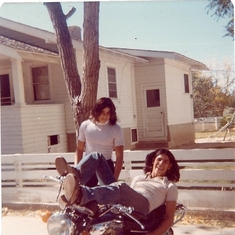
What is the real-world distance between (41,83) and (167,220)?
22.0 feet

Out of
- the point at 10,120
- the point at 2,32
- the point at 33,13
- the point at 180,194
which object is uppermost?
the point at 2,32

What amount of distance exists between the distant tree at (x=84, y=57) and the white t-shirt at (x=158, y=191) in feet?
7.05

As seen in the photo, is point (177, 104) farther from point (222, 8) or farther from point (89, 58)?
point (222, 8)

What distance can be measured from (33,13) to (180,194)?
2917 mm

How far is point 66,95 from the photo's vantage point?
839cm

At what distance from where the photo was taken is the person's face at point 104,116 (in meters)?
3.20

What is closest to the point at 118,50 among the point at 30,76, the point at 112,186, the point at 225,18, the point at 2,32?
the point at 30,76

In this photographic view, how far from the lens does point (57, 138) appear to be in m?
8.25

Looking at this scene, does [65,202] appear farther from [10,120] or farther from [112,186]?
[10,120]

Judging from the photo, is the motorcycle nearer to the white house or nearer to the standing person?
the standing person

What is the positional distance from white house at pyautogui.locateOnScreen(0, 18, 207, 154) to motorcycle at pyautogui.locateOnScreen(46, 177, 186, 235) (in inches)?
148

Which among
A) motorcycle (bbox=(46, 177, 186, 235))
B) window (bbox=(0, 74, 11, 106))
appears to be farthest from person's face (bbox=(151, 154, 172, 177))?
window (bbox=(0, 74, 11, 106))

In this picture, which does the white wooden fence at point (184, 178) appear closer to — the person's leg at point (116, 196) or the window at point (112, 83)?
the person's leg at point (116, 196)

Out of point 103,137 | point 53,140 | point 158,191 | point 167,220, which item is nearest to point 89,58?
point 103,137
